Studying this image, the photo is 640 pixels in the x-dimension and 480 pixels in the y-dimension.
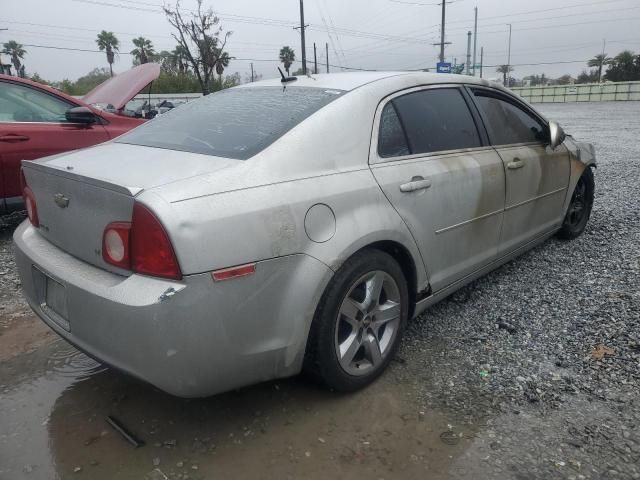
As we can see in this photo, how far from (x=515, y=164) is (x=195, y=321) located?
2.52m

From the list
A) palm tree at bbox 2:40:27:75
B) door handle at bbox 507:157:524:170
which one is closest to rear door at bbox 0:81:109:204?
door handle at bbox 507:157:524:170

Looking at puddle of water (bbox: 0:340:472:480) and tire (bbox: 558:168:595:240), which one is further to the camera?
tire (bbox: 558:168:595:240)

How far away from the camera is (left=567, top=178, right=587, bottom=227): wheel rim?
4.67 metres

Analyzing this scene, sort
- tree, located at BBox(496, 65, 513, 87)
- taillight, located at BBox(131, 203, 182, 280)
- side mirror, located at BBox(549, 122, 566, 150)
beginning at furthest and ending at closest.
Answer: tree, located at BBox(496, 65, 513, 87) → side mirror, located at BBox(549, 122, 566, 150) → taillight, located at BBox(131, 203, 182, 280)

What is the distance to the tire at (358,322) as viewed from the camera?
2318mm

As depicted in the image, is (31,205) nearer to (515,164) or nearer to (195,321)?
(195,321)

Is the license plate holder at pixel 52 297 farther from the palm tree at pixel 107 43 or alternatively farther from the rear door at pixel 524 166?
the palm tree at pixel 107 43

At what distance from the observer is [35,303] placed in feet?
8.17

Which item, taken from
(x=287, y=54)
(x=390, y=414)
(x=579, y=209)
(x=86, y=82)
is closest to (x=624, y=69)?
(x=287, y=54)

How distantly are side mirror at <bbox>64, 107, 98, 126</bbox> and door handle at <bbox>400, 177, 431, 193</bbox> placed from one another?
153 inches

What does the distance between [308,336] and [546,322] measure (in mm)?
1764

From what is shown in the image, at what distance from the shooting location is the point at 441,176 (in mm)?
2877

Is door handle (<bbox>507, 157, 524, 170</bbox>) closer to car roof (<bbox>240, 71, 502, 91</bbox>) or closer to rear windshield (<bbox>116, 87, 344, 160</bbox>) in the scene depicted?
car roof (<bbox>240, 71, 502, 91</bbox>)

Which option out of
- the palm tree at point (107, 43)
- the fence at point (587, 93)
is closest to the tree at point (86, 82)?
the palm tree at point (107, 43)
